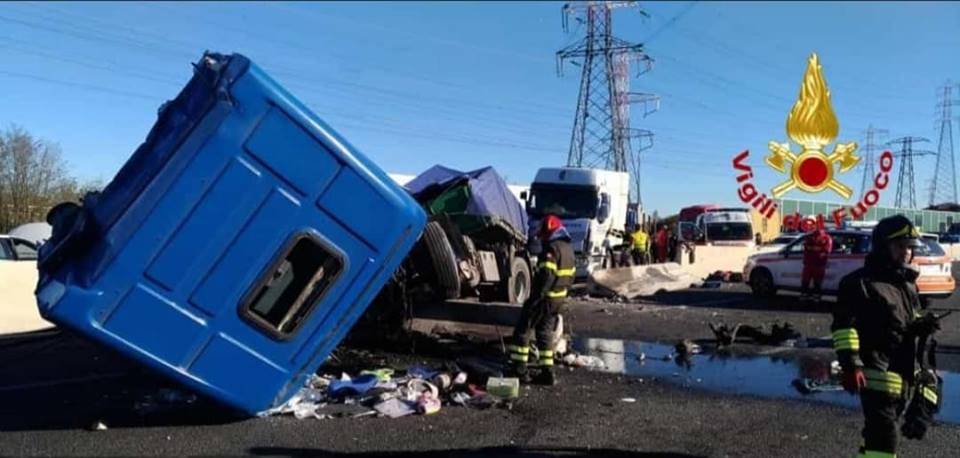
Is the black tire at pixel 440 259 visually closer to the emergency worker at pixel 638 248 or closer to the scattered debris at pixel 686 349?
the scattered debris at pixel 686 349

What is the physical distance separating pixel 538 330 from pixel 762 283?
1161 cm

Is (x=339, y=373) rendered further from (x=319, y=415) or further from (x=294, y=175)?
(x=294, y=175)

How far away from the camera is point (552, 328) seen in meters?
8.21

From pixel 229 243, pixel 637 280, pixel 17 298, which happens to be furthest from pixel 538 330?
pixel 637 280

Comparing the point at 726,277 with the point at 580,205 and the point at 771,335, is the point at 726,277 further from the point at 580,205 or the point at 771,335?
the point at 771,335

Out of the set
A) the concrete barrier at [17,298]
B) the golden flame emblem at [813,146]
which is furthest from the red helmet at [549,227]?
the golden flame emblem at [813,146]

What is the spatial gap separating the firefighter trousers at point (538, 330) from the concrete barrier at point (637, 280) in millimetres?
9949

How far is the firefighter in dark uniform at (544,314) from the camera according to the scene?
8000 millimetres

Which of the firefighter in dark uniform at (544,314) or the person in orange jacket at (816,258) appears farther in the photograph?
the person in orange jacket at (816,258)

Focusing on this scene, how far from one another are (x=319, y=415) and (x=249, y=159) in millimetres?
2165

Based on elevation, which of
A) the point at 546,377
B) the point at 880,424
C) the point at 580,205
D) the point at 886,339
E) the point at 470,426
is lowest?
the point at 470,426

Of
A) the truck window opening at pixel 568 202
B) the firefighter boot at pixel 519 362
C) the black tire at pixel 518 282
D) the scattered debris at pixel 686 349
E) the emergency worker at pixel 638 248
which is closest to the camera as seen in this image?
the firefighter boot at pixel 519 362

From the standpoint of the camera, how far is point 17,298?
40.9 ft

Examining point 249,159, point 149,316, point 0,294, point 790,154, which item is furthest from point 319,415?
point 790,154
